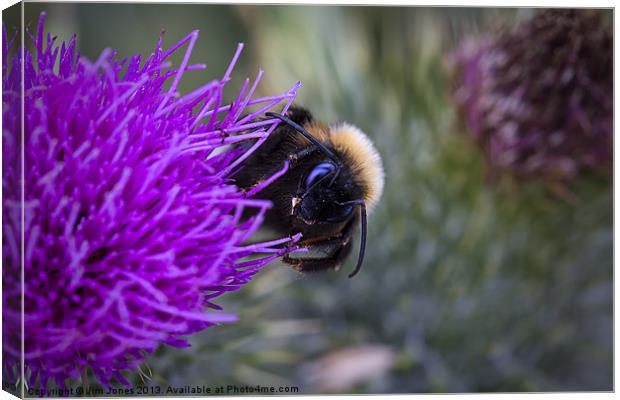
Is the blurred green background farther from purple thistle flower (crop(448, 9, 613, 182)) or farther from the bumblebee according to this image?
the bumblebee

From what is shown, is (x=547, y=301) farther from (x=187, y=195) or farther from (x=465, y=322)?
(x=187, y=195)

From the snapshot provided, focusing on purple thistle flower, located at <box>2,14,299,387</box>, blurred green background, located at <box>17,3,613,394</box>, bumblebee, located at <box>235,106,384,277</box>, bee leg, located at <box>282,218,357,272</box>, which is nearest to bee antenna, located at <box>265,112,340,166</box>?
bumblebee, located at <box>235,106,384,277</box>

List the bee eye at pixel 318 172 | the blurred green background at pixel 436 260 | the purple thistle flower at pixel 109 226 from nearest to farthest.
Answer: the purple thistle flower at pixel 109 226 → the bee eye at pixel 318 172 → the blurred green background at pixel 436 260

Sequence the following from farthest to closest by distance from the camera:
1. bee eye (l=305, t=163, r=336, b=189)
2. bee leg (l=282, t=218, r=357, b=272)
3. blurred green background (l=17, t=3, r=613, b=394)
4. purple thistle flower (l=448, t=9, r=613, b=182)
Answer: blurred green background (l=17, t=3, r=613, b=394)
purple thistle flower (l=448, t=9, r=613, b=182)
bee leg (l=282, t=218, r=357, b=272)
bee eye (l=305, t=163, r=336, b=189)

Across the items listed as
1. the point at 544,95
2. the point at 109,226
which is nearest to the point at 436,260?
the point at 544,95

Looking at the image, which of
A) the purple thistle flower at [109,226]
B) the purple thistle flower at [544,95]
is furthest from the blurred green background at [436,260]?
the purple thistle flower at [109,226]

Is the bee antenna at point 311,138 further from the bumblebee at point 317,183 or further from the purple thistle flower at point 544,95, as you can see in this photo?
the purple thistle flower at point 544,95
